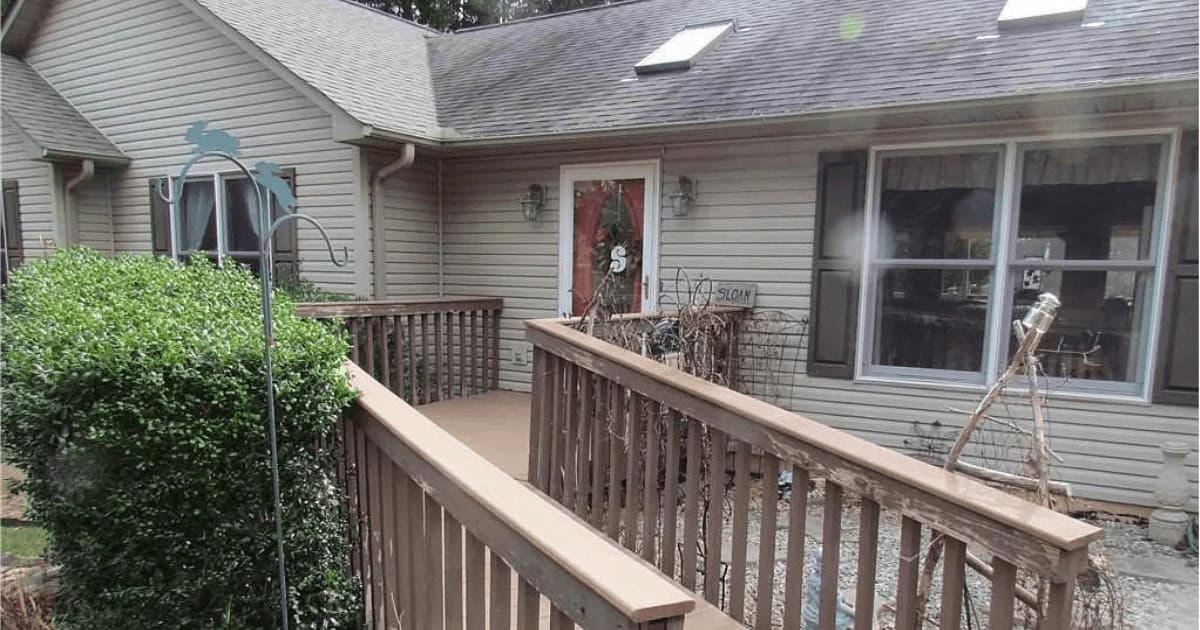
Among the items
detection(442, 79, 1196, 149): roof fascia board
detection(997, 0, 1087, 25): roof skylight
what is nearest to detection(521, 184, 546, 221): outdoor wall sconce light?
detection(442, 79, 1196, 149): roof fascia board

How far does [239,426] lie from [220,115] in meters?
6.08

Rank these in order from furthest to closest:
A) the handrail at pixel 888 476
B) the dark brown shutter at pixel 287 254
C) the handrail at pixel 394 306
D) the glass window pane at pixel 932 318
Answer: the dark brown shutter at pixel 287 254, the handrail at pixel 394 306, the glass window pane at pixel 932 318, the handrail at pixel 888 476

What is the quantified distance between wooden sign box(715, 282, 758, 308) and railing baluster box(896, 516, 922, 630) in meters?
3.66

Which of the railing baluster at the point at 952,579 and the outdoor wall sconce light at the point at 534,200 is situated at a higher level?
the outdoor wall sconce light at the point at 534,200

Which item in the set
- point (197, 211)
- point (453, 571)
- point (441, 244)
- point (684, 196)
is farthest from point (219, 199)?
point (453, 571)

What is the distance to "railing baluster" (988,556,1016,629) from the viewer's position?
1522mm

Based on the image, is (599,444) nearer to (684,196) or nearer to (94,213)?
(684,196)

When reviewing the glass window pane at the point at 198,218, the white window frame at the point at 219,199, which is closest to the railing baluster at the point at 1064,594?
the white window frame at the point at 219,199

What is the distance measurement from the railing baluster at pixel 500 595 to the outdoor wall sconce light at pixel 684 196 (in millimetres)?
4456

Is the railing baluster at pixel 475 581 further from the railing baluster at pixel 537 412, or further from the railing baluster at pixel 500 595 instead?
the railing baluster at pixel 537 412

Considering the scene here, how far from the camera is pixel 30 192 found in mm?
8141

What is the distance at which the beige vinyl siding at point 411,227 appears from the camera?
246 inches

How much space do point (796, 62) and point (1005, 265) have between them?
2.29 meters

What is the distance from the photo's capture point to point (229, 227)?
698 centimetres
